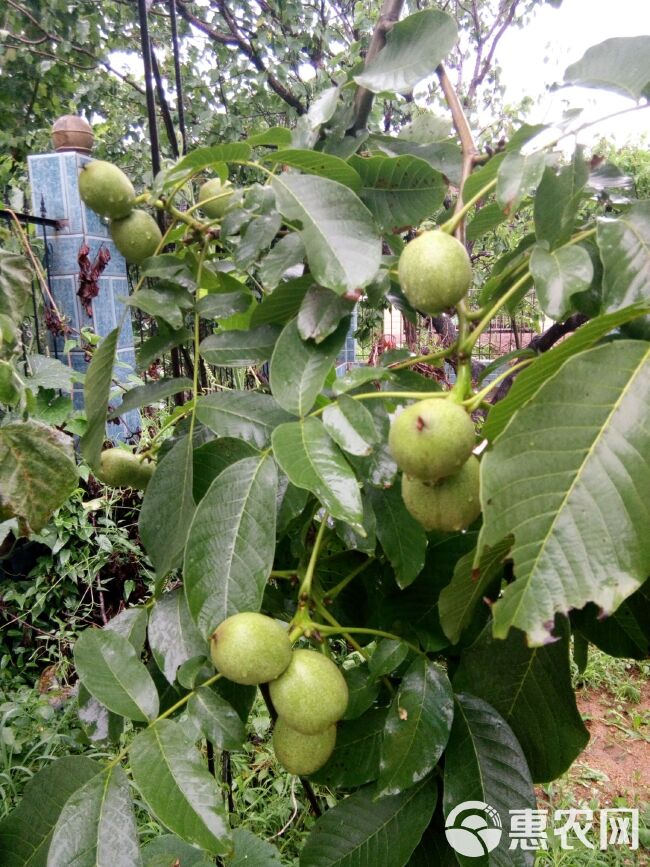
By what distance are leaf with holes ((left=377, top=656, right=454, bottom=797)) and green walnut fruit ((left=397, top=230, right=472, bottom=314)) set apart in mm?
383

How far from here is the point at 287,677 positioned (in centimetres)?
61

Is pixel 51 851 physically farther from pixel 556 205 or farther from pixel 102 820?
pixel 556 205

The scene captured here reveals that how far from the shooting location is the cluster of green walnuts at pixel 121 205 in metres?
0.81

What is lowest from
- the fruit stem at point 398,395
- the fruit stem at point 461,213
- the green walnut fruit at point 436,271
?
the fruit stem at point 398,395

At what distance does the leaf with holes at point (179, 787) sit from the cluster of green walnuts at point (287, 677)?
3.3 inches

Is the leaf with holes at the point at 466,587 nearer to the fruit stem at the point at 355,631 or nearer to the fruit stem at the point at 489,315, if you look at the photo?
the fruit stem at the point at 355,631

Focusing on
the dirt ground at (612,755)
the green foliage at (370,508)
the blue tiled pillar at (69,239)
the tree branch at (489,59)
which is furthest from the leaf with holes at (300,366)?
the tree branch at (489,59)

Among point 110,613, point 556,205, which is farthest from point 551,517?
point 110,613

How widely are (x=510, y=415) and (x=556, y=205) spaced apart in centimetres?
22

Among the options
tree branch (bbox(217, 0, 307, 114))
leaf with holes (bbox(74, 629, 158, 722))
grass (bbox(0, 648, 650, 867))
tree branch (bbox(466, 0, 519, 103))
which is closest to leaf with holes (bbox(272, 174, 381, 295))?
leaf with holes (bbox(74, 629, 158, 722))

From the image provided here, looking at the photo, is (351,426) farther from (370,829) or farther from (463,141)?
(370,829)

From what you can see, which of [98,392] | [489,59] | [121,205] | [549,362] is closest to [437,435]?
[549,362]

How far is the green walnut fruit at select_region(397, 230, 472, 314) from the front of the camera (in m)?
0.59

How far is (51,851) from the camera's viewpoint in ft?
1.89
